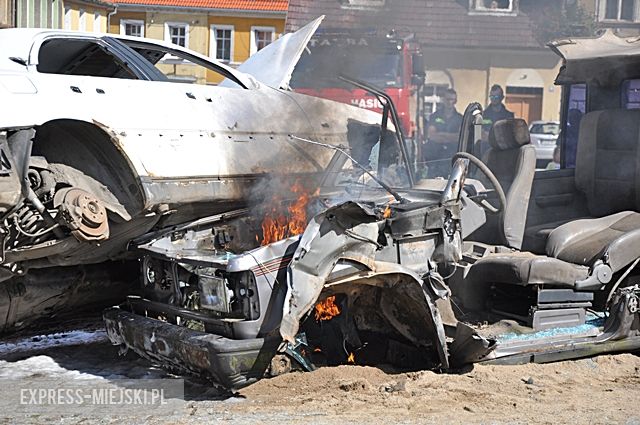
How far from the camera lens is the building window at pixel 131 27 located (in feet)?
135

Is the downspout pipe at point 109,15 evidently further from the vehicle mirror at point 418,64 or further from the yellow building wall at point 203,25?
the vehicle mirror at point 418,64

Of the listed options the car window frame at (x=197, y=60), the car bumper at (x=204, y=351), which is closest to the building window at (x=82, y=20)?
the car window frame at (x=197, y=60)

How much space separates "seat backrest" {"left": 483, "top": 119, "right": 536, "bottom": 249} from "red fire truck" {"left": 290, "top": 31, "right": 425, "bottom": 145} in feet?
5.93

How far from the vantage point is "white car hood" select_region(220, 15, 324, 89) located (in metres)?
8.08

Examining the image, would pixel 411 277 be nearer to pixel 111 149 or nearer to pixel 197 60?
pixel 111 149

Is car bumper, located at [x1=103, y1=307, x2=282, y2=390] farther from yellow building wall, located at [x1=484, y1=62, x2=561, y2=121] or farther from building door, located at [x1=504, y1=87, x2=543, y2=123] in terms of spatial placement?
building door, located at [x1=504, y1=87, x2=543, y2=123]

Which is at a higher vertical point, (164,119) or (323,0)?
(323,0)

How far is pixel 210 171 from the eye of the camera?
268 inches

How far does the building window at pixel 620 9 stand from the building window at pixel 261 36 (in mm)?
25403

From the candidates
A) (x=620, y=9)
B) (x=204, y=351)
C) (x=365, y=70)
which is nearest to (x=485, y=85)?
(x=620, y=9)

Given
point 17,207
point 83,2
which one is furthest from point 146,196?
point 83,2

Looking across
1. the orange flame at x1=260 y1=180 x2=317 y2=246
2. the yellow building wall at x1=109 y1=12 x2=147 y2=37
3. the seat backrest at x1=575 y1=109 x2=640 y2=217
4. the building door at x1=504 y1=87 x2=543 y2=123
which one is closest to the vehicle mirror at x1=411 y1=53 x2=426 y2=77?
the seat backrest at x1=575 y1=109 x2=640 y2=217

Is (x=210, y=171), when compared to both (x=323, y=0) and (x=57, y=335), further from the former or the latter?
(x=323, y=0)

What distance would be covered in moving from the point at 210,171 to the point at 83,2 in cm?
3150
